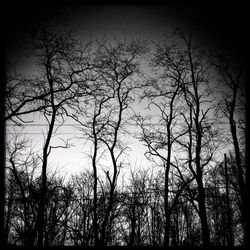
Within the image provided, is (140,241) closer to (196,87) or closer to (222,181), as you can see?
(222,181)

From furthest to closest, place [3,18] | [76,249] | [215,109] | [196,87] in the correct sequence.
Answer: [196,87]
[215,109]
[76,249]
[3,18]

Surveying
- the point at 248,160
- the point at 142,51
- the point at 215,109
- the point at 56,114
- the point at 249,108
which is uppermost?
the point at 142,51

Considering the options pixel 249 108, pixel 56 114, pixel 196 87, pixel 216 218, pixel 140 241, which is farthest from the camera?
pixel 140 241

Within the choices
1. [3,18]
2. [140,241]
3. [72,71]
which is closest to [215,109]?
[72,71]

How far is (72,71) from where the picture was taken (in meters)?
8.64

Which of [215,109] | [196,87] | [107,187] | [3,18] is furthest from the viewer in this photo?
[107,187]

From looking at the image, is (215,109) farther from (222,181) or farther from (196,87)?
(222,181)

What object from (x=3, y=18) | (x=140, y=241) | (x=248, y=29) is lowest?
(x=140, y=241)

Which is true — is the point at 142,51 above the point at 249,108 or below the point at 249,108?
above

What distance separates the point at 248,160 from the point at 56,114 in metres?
7.28

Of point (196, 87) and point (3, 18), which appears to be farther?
point (196, 87)

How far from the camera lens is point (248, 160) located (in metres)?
2.54

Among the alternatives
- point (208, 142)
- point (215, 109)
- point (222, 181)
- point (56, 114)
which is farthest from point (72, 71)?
point (222, 181)

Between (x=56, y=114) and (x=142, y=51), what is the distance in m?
4.39
